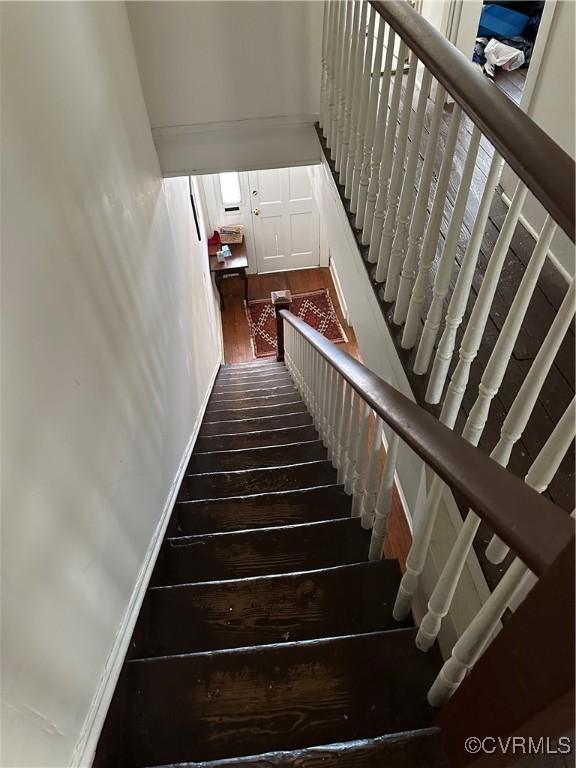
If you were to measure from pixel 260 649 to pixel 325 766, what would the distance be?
34 centimetres

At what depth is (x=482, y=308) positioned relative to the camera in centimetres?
108

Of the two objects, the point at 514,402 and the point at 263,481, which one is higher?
the point at 514,402

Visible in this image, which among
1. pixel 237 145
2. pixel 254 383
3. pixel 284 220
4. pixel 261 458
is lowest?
pixel 254 383

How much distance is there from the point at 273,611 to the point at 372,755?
59 cm

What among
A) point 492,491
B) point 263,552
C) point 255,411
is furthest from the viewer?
point 255,411

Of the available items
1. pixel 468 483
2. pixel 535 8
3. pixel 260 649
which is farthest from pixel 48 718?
pixel 535 8

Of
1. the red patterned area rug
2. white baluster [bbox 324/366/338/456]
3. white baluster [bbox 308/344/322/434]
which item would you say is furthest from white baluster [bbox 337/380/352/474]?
the red patterned area rug

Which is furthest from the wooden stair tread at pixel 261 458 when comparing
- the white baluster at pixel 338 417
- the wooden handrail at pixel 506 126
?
the wooden handrail at pixel 506 126

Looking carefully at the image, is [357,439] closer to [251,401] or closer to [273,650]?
[273,650]

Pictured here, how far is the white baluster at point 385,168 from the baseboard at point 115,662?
1283 millimetres

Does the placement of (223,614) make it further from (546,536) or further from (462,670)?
(546,536)

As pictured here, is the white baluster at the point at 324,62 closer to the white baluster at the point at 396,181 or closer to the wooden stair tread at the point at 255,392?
the white baluster at the point at 396,181

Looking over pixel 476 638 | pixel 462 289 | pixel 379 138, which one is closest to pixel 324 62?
pixel 379 138

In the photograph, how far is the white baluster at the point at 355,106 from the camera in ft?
5.84
